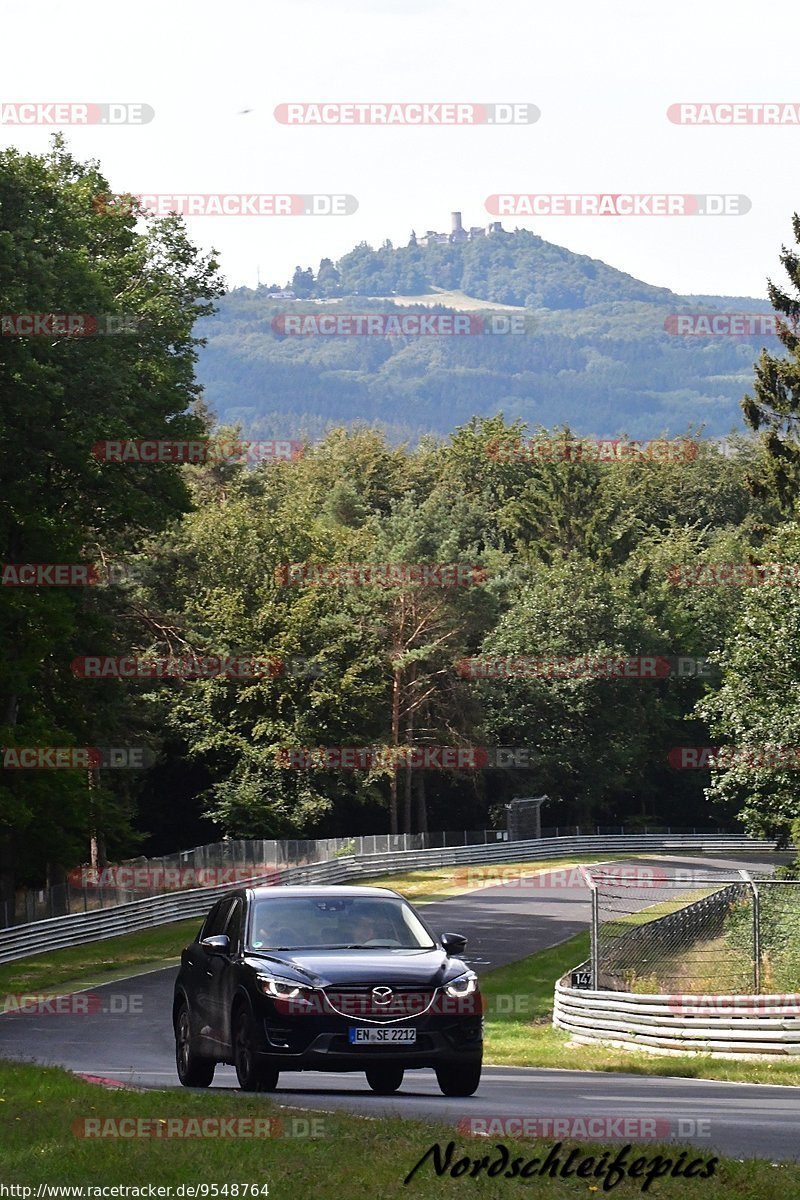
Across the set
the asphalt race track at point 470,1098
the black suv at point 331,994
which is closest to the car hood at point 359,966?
the black suv at point 331,994

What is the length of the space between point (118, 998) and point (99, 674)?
45.9 feet

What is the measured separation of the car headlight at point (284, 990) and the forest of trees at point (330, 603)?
2434cm

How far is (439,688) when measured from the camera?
81.4 meters

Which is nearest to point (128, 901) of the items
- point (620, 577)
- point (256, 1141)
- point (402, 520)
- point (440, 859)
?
point (440, 859)

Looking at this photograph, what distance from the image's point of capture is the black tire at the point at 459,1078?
13.9m

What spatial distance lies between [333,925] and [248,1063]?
136 centimetres

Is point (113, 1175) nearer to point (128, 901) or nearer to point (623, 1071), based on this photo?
point (623, 1071)

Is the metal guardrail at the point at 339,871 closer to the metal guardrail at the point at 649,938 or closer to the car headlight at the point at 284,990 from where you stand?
the metal guardrail at the point at 649,938

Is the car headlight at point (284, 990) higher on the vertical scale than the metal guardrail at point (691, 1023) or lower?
higher

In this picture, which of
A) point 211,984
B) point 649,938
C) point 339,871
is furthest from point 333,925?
point 339,871

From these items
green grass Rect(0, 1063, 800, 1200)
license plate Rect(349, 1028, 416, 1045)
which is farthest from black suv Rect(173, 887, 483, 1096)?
green grass Rect(0, 1063, 800, 1200)

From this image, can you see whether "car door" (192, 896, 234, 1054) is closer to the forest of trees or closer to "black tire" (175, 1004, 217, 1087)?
"black tire" (175, 1004, 217, 1087)

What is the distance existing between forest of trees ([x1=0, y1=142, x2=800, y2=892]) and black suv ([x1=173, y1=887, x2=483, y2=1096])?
23.2 meters

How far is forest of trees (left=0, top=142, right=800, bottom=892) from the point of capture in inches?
1553
